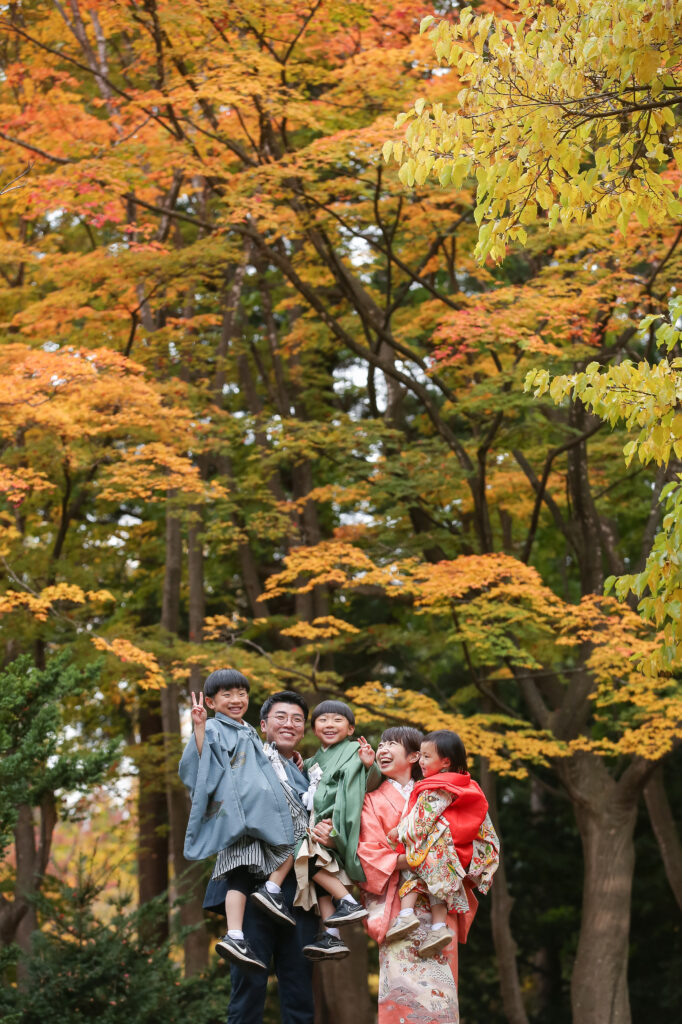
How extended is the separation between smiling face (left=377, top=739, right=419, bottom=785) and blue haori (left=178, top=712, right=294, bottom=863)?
391 millimetres

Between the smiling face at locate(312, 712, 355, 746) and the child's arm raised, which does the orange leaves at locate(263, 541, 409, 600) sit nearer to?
the smiling face at locate(312, 712, 355, 746)

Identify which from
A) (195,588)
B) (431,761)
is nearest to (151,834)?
(195,588)

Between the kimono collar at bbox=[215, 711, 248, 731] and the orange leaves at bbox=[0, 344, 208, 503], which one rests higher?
the orange leaves at bbox=[0, 344, 208, 503]

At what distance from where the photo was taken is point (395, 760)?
393 cm

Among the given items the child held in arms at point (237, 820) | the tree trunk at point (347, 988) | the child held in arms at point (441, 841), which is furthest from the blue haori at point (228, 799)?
the tree trunk at point (347, 988)

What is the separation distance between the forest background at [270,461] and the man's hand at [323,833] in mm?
2931

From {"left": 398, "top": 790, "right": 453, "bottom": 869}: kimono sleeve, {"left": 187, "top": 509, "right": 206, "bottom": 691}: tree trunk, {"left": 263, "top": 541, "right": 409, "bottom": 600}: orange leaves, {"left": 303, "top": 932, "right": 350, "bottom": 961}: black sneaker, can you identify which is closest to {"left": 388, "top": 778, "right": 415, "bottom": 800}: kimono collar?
{"left": 398, "top": 790, "right": 453, "bottom": 869}: kimono sleeve

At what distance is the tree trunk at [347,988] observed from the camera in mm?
10328

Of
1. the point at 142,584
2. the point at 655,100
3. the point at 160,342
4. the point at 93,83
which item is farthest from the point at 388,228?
the point at 655,100

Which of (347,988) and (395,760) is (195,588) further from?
(395,760)

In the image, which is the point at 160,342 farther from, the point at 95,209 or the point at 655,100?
the point at 655,100

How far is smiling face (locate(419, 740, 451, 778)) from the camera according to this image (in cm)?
375

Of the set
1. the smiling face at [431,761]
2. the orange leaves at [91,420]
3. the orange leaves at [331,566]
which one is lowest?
the smiling face at [431,761]

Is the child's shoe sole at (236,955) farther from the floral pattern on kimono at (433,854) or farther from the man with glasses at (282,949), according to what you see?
the floral pattern on kimono at (433,854)
